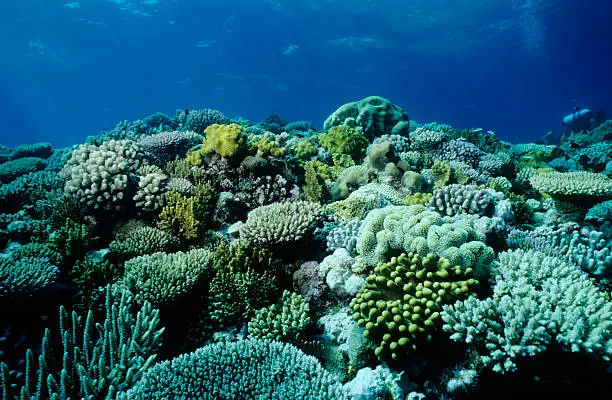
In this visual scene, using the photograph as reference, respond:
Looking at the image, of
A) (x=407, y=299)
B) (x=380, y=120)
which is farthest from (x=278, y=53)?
(x=407, y=299)

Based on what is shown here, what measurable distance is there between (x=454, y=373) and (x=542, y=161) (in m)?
12.5

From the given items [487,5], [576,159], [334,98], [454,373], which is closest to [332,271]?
[454,373]

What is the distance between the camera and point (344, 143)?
31.6 feet

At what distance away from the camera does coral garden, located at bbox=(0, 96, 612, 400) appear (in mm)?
2770

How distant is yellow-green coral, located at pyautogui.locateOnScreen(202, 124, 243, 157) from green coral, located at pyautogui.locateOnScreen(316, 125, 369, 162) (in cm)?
350

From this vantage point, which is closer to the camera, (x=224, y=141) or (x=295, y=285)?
(x=295, y=285)

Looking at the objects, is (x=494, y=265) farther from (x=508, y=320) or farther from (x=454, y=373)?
(x=454, y=373)

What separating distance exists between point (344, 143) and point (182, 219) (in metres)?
5.78

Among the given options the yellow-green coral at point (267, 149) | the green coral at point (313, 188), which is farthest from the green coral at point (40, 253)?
the green coral at point (313, 188)

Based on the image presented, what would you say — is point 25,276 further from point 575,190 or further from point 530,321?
point 575,190

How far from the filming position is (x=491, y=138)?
13.4 meters

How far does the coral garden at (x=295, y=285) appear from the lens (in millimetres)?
2770

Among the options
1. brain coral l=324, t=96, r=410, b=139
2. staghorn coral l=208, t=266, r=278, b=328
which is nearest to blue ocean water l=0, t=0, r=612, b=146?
brain coral l=324, t=96, r=410, b=139

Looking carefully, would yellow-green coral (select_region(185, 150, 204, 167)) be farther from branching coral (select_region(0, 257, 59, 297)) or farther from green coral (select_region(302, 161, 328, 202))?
branching coral (select_region(0, 257, 59, 297))
